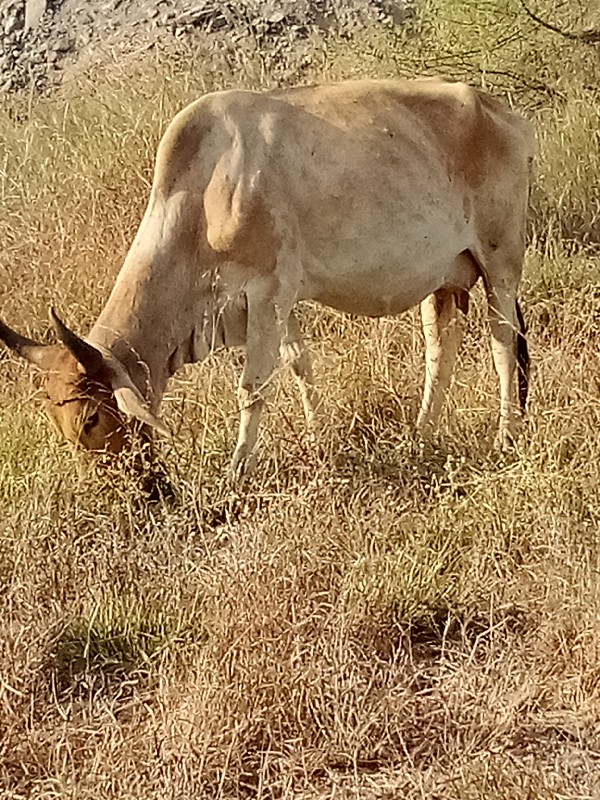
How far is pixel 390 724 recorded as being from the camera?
417 cm

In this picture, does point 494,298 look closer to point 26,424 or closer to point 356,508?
point 356,508

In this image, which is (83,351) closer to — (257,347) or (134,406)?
(134,406)

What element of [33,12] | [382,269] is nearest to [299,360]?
[382,269]

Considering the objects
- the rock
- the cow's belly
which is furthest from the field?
the rock

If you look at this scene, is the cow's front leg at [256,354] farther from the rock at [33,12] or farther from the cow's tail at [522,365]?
the rock at [33,12]

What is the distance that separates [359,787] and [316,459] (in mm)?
1719

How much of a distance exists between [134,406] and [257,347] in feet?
2.75

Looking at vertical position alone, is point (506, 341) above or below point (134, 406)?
below

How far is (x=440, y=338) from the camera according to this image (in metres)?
6.83

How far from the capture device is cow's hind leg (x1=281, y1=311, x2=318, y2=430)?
636 cm

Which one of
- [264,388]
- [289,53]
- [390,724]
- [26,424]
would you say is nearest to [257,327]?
[264,388]

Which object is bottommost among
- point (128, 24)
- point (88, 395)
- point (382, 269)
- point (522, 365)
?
point (128, 24)

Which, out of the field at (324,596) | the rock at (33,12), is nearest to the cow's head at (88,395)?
the field at (324,596)

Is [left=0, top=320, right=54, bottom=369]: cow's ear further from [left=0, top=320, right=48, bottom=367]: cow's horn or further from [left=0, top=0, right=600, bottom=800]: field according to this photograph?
[left=0, top=0, right=600, bottom=800]: field
